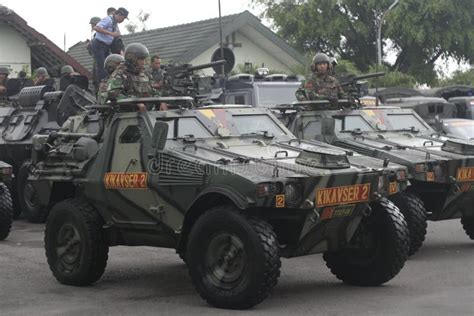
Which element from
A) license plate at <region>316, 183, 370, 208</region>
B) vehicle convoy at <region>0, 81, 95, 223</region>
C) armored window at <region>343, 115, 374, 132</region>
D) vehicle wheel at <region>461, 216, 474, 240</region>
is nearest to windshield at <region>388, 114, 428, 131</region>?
armored window at <region>343, 115, 374, 132</region>

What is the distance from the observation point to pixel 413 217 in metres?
10.8

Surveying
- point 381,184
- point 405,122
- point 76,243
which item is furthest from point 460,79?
point 76,243

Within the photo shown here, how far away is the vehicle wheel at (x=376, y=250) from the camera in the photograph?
8.84m

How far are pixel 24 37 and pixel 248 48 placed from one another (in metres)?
6.91

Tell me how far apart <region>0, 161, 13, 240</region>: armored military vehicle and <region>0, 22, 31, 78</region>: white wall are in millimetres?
15118

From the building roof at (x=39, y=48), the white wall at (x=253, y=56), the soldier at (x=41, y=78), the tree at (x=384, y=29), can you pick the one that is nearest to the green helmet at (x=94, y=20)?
the soldier at (x=41, y=78)

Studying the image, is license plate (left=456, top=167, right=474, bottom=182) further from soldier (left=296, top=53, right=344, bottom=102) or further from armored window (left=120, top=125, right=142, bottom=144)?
armored window (left=120, top=125, right=142, bottom=144)

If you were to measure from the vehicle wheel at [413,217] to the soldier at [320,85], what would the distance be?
2521 millimetres

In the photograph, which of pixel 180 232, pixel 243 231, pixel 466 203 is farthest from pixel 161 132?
pixel 466 203

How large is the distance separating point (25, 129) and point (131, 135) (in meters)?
7.38

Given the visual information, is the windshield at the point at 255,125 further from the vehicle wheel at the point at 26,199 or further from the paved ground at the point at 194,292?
the vehicle wheel at the point at 26,199

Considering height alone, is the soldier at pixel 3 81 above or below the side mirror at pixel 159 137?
above

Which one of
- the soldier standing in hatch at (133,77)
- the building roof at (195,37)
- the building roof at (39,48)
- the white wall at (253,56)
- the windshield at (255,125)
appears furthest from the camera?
the white wall at (253,56)

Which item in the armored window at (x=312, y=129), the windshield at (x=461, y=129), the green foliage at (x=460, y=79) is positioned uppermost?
the green foliage at (x=460, y=79)
